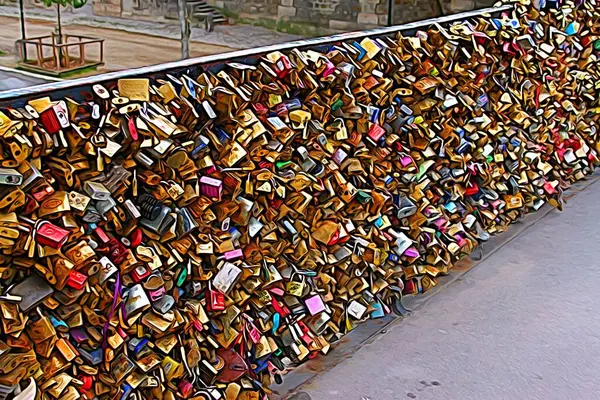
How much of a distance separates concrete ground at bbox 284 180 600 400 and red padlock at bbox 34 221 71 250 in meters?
1.28

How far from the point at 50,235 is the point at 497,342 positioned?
2113mm

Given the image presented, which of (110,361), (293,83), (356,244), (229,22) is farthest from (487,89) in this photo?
(229,22)

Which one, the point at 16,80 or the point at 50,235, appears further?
the point at 16,80

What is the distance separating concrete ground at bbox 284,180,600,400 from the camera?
3008 millimetres

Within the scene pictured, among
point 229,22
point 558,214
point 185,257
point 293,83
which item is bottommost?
point 229,22

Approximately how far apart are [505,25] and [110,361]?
2973 millimetres

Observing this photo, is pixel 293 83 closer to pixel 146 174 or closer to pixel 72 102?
pixel 146 174

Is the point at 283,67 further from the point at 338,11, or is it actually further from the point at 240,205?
the point at 338,11

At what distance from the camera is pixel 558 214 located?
5102 mm

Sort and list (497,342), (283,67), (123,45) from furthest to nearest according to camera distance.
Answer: (123,45), (497,342), (283,67)

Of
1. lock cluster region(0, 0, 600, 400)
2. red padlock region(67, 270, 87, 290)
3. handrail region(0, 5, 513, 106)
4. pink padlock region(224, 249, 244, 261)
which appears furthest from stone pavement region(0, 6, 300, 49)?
red padlock region(67, 270, 87, 290)

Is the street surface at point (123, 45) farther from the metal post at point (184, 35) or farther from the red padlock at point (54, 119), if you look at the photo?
the red padlock at point (54, 119)

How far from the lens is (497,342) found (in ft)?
11.1

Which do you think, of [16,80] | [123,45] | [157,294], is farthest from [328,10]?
[157,294]
